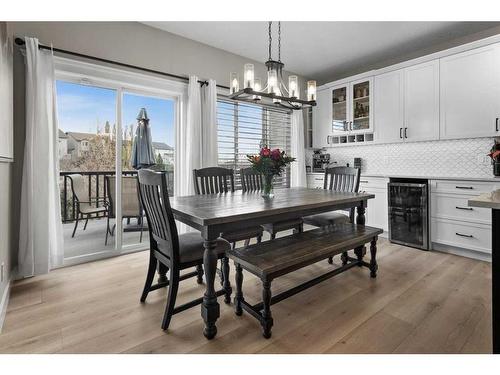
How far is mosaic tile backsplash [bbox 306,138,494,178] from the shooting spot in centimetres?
339

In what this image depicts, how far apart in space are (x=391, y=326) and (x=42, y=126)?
3357 mm

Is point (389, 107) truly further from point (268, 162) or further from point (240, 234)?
point (240, 234)

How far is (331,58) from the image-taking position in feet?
13.9

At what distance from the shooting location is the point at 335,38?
11.7 ft

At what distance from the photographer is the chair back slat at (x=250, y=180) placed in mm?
3221

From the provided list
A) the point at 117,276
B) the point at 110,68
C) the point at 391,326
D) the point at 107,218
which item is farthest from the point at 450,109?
the point at 107,218

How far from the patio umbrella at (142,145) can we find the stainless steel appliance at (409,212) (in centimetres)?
326

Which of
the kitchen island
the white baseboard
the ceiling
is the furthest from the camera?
the ceiling

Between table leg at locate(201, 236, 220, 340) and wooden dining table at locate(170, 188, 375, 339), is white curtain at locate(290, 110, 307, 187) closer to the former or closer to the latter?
wooden dining table at locate(170, 188, 375, 339)

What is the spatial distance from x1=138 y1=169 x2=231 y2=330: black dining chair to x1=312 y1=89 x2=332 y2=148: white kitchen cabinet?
11.6 ft

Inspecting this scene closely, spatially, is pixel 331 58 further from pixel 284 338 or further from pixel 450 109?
pixel 284 338

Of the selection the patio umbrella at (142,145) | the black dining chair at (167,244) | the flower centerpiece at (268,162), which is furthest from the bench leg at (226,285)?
the patio umbrella at (142,145)

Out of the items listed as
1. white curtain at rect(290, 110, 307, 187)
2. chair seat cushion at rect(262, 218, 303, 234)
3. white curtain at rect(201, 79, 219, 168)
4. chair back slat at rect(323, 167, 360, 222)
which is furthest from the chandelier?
white curtain at rect(290, 110, 307, 187)

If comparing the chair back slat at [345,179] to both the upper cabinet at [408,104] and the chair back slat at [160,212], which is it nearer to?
the upper cabinet at [408,104]
